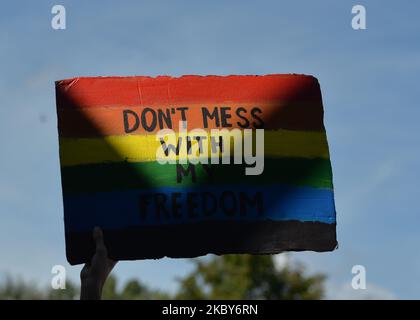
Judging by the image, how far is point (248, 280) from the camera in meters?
45.1

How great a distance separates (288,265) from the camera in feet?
150

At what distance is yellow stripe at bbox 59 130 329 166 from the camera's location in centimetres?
1063

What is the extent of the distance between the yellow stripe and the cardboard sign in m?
0.01

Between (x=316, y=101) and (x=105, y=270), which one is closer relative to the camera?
(x=105, y=270)

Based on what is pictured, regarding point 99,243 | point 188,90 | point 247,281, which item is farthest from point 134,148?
point 247,281

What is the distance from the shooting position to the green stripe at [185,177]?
1055cm

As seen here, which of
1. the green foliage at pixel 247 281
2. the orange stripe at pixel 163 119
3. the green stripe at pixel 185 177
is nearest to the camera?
the green stripe at pixel 185 177

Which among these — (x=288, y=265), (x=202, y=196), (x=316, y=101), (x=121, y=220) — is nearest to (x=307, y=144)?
(x=316, y=101)

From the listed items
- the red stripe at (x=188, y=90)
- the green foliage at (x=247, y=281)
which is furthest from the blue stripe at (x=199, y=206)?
the green foliage at (x=247, y=281)

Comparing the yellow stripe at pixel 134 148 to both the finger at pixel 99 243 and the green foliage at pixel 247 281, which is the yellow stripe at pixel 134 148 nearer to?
the finger at pixel 99 243

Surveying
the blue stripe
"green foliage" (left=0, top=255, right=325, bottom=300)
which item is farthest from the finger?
"green foliage" (left=0, top=255, right=325, bottom=300)

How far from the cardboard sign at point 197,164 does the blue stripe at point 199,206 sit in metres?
0.01
